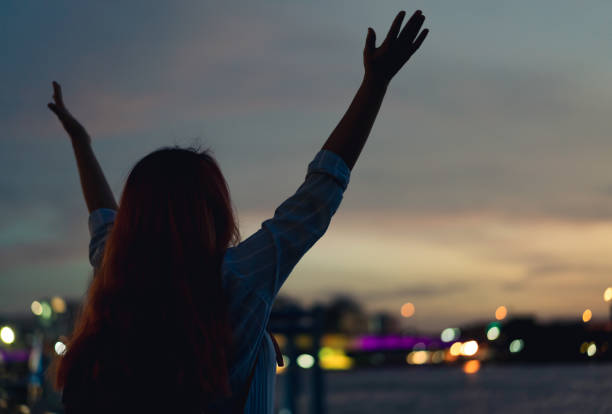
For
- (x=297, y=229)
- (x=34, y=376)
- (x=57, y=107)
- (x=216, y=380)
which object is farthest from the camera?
(x=34, y=376)

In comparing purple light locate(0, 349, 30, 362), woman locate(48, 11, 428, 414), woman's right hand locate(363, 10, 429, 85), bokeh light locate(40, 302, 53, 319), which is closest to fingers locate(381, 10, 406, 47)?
woman's right hand locate(363, 10, 429, 85)

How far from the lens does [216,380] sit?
1.47m

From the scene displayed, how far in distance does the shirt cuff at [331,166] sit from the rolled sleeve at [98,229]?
2.45ft

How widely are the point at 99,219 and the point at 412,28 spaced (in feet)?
3.55

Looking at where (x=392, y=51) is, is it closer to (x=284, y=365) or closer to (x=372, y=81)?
(x=372, y=81)

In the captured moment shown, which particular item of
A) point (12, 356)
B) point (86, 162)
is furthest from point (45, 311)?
point (12, 356)

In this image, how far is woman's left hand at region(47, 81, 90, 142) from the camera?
258 cm

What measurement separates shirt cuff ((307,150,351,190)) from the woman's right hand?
0.25m

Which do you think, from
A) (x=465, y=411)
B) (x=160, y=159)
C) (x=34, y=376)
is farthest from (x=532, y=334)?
(x=465, y=411)

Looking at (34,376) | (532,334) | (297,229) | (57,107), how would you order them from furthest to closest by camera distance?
1. (34,376)
2. (532,334)
3. (57,107)
4. (297,229)

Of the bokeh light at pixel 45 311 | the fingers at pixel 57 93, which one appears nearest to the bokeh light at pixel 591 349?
the fingers at pixel 57 93

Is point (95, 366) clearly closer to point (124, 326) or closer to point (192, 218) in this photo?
point (124, 326)

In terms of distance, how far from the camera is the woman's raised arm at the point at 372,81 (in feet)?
5.66

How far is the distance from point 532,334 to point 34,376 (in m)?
9.25
